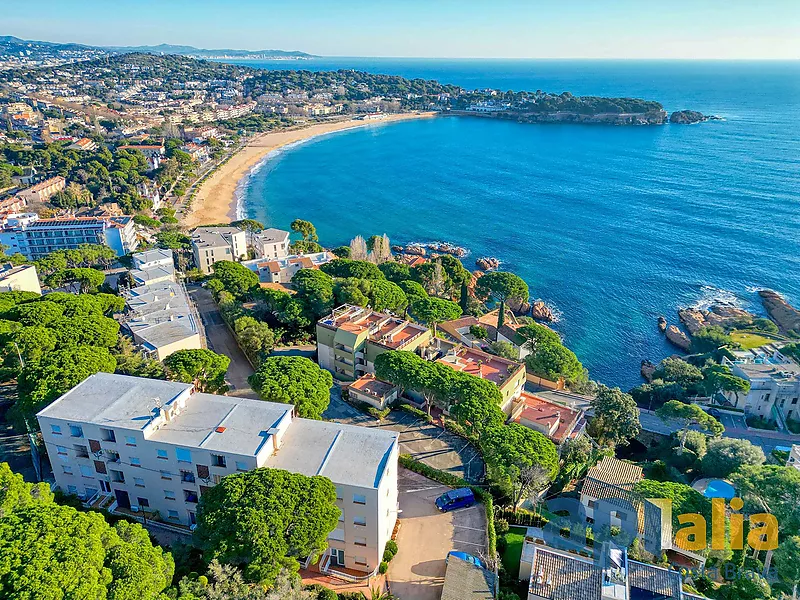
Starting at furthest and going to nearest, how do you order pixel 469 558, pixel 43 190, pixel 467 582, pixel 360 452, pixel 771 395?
pixel 43 190 → pixel 771 395 → pixel 360 452 → pixel 469 558 → pixel 467 582

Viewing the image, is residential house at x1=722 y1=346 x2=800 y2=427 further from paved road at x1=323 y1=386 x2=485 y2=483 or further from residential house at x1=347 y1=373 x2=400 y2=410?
residential house at x1=347 y1=373 x2=400 y2=410

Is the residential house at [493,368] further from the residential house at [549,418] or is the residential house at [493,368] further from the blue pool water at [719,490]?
the blue pool water at [719,490]

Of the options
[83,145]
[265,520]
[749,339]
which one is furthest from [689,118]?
[265,520]

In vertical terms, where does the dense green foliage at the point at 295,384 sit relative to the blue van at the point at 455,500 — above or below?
above

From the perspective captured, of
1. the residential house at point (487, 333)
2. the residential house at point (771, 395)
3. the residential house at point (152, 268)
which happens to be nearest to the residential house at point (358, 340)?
the residential house at point (487, 333)

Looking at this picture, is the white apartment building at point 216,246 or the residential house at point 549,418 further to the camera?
the white apartment building at point 216,246

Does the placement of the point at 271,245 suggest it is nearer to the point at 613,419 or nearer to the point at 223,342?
the point at 223,342

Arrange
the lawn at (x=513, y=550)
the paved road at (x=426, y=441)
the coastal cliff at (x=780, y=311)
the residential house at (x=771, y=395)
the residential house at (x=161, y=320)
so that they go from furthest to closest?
the coastal cliff at (x=780, y=311), the residential house at (x=771, y=395), the residential house at (x=161, y=320), the paved road at (x=426, y=441), the lawn at (x=513, y=550)

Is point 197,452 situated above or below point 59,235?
above

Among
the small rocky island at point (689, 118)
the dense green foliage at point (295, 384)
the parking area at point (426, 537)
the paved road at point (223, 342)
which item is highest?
the small rocky island at point (689, 118)
